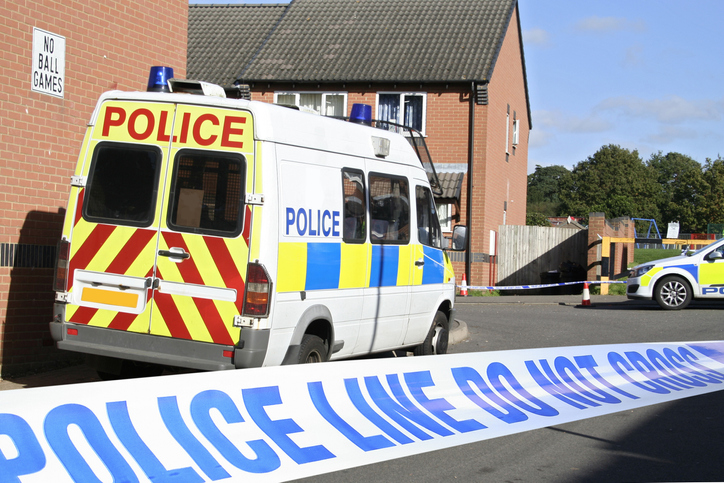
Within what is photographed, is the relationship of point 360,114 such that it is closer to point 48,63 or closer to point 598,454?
point 48,63

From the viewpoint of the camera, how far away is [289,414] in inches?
188

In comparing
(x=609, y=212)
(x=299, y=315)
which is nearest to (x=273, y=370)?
(x=299, y=315)

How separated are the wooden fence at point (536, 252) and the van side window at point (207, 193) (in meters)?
20.0

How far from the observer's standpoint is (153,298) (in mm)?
6211

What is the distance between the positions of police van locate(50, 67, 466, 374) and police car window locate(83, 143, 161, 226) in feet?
0.03

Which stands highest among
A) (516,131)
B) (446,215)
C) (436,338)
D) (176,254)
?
(516,131)

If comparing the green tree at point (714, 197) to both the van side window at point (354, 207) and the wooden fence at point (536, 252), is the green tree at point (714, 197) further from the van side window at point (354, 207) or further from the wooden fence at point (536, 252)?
the van side window at point (354, 207)

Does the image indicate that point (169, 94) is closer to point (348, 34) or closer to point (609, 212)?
point (348, 34)

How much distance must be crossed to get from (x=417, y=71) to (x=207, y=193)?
19.8m

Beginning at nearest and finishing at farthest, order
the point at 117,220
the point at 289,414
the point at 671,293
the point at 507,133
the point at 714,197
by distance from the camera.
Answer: the point at 289,414 < the point at 117,220 < the point at 671,293 < the point at 507,133 < the point at 714,197

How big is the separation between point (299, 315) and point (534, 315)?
35.8 feet

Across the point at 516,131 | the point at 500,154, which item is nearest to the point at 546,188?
the point at 516,131

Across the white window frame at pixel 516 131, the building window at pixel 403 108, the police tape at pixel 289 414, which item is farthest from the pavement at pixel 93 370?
the white window frame at pixel 516 131

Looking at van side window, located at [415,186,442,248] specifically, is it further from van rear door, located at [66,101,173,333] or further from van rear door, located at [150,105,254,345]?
van rear door, located at [66,101,173,333]
